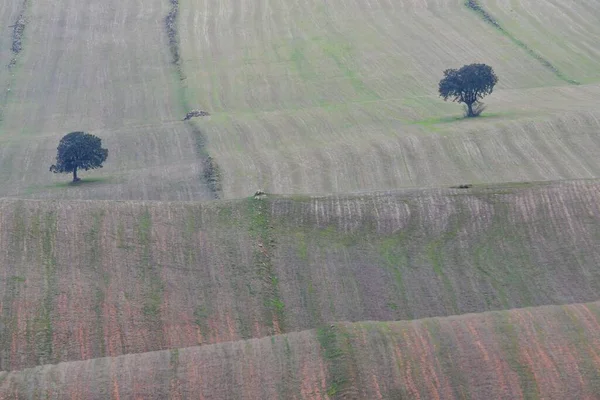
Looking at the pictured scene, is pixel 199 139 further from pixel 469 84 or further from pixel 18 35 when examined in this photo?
pixel 18 35

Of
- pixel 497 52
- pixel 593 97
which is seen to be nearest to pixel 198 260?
pixel 593 97

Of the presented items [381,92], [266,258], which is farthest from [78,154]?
[381,92]

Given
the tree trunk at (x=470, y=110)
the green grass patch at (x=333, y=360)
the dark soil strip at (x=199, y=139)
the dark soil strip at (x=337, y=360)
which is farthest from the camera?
the tree trunk at (x=470, y=110)

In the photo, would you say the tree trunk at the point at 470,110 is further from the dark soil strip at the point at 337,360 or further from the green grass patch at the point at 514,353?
the dark soil strip at the point at 337,360

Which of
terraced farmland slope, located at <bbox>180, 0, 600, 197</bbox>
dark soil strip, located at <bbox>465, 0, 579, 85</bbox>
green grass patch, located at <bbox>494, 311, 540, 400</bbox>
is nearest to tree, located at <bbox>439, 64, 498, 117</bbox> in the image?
terraced farmland slope, located at <bbox>180, 0, 600, 197</bbox>

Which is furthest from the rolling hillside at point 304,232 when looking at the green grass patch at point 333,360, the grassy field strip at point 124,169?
the grassy field strip at point 124,169
